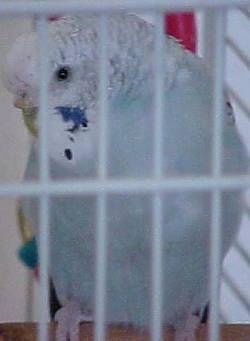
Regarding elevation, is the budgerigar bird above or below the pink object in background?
below

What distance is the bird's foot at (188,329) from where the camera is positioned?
1.72 ft

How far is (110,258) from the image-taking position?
485mm

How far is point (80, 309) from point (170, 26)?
0.20 meters

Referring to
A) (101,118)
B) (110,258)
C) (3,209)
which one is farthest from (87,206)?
(3,209)

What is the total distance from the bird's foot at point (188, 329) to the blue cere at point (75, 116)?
0.16m

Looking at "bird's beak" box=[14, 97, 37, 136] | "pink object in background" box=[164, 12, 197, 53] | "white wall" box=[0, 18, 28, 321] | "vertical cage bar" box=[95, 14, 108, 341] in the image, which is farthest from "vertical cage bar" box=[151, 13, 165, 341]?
"white wall" box=[0, 18, 28, 321]

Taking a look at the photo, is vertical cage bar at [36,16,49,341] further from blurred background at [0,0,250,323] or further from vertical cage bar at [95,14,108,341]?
blurred background at [0,0,250,323]

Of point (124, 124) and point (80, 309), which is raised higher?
point (124, 124)

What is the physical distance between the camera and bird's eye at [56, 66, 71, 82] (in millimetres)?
448

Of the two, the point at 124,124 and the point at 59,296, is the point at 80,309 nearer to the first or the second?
the point at 59,296

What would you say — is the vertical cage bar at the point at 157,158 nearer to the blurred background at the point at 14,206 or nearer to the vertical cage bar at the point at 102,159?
the vertical cage bar at the point at 102,159

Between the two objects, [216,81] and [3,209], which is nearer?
[216,81]

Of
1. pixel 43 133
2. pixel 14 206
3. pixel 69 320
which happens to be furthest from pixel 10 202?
pixel 43 133

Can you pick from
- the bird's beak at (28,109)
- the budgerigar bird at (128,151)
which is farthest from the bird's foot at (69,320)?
the bird's beak at (28,109)
